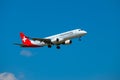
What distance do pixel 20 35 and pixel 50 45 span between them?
93.0ft

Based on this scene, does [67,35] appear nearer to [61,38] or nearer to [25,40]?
[61,38]

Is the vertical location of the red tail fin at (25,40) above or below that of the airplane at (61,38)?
above

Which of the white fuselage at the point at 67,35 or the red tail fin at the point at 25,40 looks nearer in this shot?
the white fuselage at the point at 67,35

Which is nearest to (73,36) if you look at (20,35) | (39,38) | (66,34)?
(66,34)

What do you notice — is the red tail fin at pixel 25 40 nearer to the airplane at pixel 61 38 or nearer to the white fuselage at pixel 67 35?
the airplane at pixel 61 38

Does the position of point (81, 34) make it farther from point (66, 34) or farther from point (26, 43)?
Answer: point (26, 43)

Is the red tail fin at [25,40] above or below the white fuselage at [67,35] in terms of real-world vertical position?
above

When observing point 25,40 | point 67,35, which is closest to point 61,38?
point 67,35

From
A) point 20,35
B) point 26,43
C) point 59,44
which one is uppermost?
point 20,35

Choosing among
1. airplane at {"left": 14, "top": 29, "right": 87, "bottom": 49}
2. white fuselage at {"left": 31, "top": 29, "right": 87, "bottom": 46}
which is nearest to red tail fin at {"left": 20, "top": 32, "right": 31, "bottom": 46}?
airplane at {"left": 14, "top": 29, "right": 87, "bottom": 49}

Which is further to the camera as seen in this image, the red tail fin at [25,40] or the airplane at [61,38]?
the red tail fin at [25,40]

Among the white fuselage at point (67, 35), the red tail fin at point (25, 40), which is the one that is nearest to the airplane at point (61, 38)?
the white fuselage at point (67, 35)

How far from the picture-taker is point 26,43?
14500 cm

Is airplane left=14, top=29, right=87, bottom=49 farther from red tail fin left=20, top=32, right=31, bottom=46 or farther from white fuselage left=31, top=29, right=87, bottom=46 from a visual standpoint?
red tail fin left=20, top=32, right=31, bottom=46
